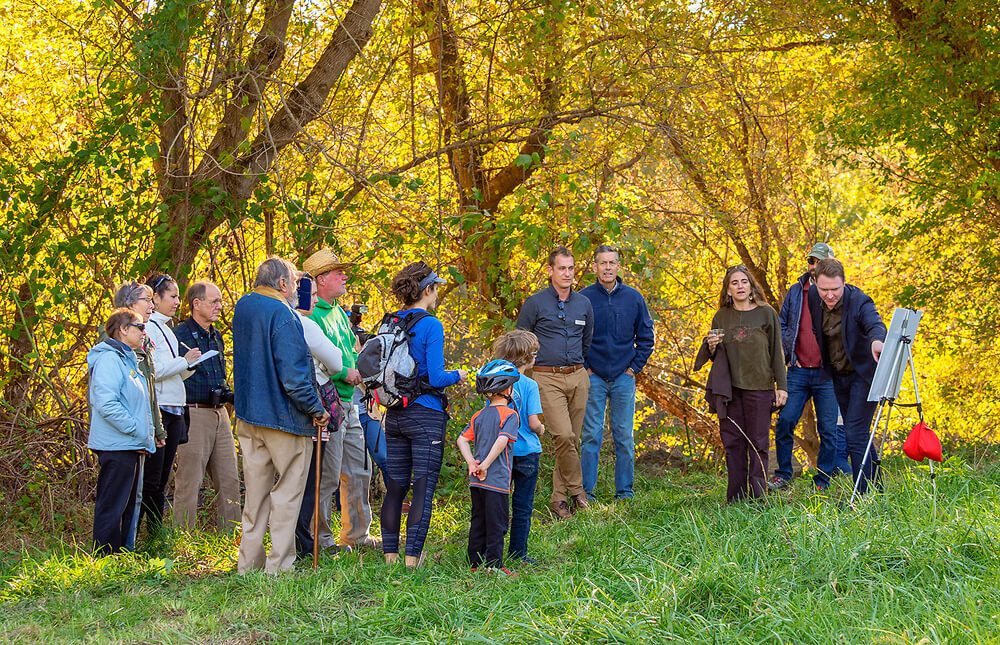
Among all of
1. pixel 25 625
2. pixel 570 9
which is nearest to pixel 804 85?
pixel 570 9

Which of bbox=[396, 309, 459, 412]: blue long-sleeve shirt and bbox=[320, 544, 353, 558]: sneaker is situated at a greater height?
bbox=[396, 309, 459, 412]: blue long-sleeve shirt

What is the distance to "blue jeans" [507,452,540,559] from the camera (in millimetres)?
6031

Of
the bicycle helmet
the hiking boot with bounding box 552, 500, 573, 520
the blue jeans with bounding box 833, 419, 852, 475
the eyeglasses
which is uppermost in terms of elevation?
the eyeglasses

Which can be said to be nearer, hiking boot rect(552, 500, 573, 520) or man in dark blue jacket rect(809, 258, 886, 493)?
man in dark blue jacket rect(809, 258, 886, 493)

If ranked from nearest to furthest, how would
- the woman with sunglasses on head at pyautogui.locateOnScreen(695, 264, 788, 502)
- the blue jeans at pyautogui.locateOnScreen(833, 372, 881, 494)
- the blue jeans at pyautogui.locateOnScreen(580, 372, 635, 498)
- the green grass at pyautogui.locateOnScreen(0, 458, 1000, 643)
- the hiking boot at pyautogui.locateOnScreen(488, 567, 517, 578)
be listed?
1. the green grass at pyautogui.locateOnScreen(0, 458, 1000, 643)
2. the hiking boot at pyautogui.locateOnScreen(488, 567, 517, 578)
3. the woman with sunglasses on head at pyautogui.locateOnScreen(695, 264, 788, 502)
4. the blue jeans at pyautogui.locateOnScreen(833, 372, 881, 494)
5. the blue jeans at pyautogui.locateOnScreen(580, 372, 635, 498)

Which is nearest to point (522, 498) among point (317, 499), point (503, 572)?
point (503, 572)

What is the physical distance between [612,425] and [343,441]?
230cm

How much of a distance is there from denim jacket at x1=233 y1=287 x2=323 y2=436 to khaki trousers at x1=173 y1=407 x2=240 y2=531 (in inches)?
64.3

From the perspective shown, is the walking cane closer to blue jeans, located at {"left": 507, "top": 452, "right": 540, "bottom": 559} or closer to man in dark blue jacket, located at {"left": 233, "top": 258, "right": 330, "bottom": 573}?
man in dark blue jacket, located at {"left": 233, "top": 258, "right": 330, "bottom": 573}

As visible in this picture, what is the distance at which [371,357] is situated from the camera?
5.95 metres

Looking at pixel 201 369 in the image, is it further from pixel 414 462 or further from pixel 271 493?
pixel 414 462

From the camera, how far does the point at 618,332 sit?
833 centimetres

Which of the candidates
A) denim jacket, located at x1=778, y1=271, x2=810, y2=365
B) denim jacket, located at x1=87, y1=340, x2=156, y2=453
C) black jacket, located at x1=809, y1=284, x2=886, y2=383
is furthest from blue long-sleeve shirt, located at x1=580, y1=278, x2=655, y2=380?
denim jacket, located at x1=87, y1=340, x2=156, y2=453

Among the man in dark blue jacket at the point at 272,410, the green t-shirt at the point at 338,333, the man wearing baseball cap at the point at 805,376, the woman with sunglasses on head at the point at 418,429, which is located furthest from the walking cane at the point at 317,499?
the man wearing baseball cap at the point at 805,376
